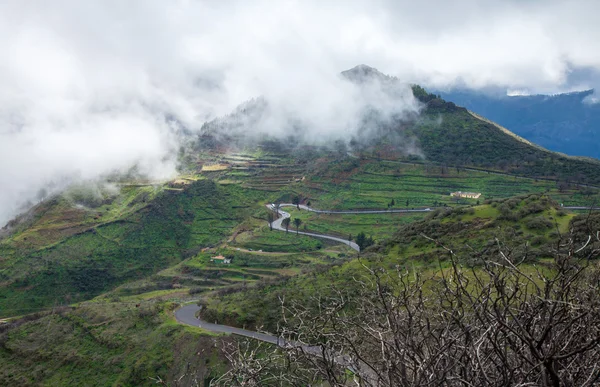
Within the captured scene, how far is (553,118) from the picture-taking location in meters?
160

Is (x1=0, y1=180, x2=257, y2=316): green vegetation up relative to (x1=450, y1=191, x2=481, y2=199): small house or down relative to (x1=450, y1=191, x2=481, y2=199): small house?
down

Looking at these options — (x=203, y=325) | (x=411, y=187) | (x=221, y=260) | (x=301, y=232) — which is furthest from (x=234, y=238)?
(x=203, y=325)

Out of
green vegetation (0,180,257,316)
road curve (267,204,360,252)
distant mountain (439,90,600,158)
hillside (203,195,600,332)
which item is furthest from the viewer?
distant mountain (439,90,600,158)

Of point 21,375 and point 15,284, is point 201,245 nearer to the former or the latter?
point 15,284

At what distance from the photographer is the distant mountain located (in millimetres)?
146500

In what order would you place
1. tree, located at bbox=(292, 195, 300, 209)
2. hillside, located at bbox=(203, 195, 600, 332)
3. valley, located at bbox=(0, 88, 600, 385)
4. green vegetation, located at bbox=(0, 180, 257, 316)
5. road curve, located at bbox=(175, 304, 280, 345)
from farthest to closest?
tree, located at bbox=(292, 195, 300, 209) < green vegetation, located at bbox=(0, 180, 257, 316) < valley, located at bbox=(0, 88, 600, 385) < hillside, located at bbox=(203, 195, 600, 332) < road curve, located at bbox=(175, 304, 280, 345)

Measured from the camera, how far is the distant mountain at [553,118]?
14650 centimetres

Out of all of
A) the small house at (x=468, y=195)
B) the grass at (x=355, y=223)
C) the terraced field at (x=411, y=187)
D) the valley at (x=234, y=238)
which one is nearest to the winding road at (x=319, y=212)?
the valley at (x=234, y=238)

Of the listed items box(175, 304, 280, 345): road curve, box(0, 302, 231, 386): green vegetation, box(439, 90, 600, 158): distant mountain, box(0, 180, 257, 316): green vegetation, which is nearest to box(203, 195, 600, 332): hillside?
box(175, 304, 280, 345): road curve

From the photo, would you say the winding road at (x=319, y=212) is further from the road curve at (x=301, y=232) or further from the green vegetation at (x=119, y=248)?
the green vegetation at (x=119, y=248)

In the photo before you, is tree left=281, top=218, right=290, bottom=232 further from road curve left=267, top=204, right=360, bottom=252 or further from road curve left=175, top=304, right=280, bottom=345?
road curve left=175, top=304, right=280, bottom=345

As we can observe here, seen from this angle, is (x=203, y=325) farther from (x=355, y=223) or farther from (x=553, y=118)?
(x=553, y=118)

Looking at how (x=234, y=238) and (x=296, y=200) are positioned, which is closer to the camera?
(x=234, y=238)

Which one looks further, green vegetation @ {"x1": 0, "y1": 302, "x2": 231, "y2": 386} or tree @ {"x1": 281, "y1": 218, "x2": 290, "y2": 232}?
tree @ {"x1": 281, "y1": 218, "x2": 290, "y2": 232}
